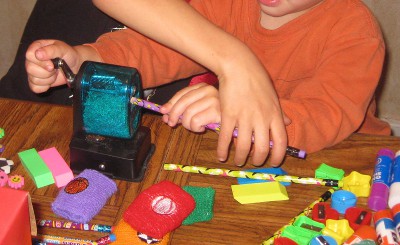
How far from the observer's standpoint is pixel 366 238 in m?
0.65

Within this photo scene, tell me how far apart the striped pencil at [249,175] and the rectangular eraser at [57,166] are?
0.13m

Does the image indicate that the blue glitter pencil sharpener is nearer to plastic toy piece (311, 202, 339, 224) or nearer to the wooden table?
the wooden table

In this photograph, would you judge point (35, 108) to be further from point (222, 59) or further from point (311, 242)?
point (311, 242)

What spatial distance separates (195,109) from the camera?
2.58 feet

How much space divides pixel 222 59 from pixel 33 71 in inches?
11.3

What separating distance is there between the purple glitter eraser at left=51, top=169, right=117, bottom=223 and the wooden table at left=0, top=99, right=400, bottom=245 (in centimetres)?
1

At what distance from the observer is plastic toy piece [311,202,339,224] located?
697mm

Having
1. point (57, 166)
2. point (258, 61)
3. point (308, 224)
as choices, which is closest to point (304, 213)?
point (308, 224)

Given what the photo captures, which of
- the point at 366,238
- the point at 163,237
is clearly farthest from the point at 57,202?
the point at 366,238

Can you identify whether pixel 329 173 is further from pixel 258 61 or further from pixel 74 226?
pixel 74 226

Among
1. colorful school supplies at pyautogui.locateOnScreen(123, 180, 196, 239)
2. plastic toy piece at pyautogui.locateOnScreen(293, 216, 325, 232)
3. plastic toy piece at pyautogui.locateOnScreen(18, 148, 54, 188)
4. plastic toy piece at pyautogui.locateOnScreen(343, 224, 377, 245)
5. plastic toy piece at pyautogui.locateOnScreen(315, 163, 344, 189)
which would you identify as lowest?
plastic toy piece at pyautogui.locateOnScreen(18, 148, 54, 188)

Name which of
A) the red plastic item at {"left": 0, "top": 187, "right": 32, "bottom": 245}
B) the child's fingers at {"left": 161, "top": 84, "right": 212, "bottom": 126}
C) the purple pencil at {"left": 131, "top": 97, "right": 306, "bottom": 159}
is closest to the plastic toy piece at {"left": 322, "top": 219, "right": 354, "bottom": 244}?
the purple pencil at {"left": 131, "top": 97, "right": 306, "bottom": 159}

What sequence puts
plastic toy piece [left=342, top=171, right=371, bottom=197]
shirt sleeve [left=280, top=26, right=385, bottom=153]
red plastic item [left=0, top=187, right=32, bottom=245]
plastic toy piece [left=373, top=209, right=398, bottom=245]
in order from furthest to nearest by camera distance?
shirt sleeve [left=280, top=26, right=385, bottom=153] < plastic toy piece [left=342, top=171, right=371, bottom=197] < plastic toy piece [left=373, top=209, right=398, bottom=245] < red plastic item [left=0, top=187, right=32, bottom=245]

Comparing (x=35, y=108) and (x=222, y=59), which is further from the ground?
(x=222, y=59)
